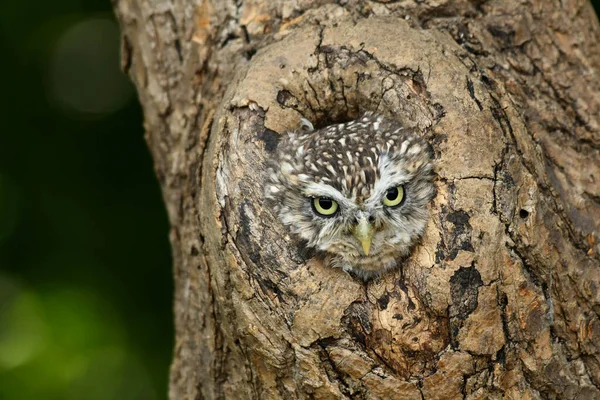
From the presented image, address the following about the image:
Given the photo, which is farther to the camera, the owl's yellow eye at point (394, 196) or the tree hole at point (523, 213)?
the owl's yellow eye at point (394, 196)

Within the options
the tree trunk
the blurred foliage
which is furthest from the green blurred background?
the tree trunk

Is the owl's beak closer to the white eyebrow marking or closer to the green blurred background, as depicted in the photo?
the white eyebrow marking

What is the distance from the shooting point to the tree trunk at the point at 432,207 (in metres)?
2.85

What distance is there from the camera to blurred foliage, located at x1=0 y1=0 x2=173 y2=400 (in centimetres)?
518

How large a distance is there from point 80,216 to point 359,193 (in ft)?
9.78

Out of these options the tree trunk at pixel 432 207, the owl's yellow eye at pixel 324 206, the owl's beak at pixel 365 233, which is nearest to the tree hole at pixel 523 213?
the tree trunk at pixel 432 207

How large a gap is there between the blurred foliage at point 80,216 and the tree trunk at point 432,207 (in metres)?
1.68

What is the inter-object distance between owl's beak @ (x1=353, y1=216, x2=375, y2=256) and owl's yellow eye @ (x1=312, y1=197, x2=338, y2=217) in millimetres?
137

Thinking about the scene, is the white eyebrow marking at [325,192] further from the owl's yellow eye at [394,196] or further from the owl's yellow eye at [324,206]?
the owl's yellow eye at [394,196]

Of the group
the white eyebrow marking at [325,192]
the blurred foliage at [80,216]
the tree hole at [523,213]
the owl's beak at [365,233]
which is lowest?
the blurred foliage at [80,216]

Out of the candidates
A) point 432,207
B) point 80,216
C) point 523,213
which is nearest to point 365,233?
point 432,207

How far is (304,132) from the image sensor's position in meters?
3.23

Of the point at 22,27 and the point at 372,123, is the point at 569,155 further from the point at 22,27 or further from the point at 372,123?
the point at 22,27

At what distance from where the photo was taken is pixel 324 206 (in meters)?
3.06
